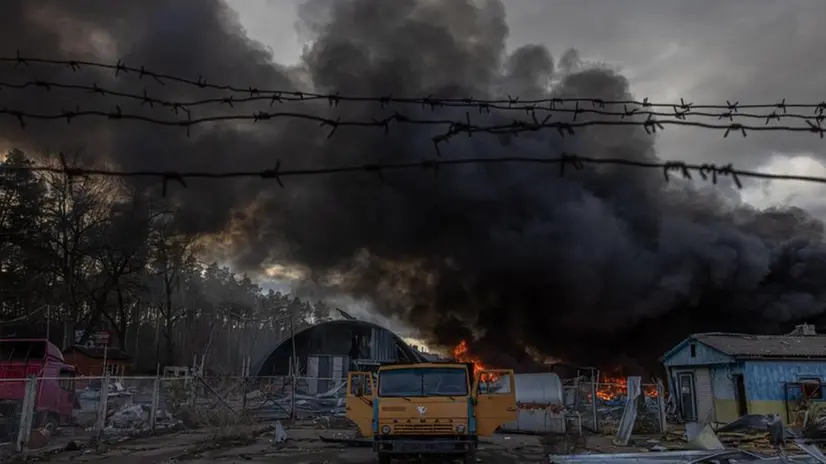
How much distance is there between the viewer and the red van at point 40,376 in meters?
17.1

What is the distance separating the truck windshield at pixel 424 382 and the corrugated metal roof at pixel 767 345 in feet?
49.5

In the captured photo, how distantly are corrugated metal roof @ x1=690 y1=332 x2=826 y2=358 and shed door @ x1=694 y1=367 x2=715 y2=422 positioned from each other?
1.35m

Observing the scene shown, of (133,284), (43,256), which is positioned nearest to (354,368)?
(133,284)

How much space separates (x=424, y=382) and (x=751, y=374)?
52.3 feet

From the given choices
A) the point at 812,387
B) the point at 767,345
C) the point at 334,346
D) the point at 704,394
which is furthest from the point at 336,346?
the point at 812,387

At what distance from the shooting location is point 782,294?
3497cm

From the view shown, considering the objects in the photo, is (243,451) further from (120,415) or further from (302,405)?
(302,405)

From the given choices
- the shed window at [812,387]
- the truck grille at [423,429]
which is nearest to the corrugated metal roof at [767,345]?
the shed window at [812,387]

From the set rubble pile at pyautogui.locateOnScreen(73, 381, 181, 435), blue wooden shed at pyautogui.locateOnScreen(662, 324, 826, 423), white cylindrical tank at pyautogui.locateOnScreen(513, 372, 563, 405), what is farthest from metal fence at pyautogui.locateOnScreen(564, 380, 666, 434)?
rubble pile at pyautogui.locateOnScreen(73, 381, 181, 435)

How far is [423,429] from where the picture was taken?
1162cm

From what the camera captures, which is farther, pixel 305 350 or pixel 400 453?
pixel 305 350

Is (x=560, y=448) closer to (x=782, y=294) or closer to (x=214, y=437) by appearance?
(x=214, y=437)

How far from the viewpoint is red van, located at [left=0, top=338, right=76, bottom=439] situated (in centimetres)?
1711

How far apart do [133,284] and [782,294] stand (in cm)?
3652
